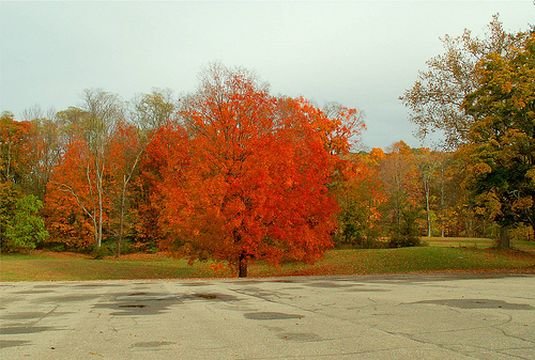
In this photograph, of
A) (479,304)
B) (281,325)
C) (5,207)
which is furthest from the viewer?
(5,207)

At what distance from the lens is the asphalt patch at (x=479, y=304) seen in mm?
10906

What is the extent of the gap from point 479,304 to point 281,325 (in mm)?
5064

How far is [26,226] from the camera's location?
168ft

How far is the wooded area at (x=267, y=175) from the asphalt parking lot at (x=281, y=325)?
10.4 meters

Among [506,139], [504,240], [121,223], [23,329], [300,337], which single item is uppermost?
[506,139]

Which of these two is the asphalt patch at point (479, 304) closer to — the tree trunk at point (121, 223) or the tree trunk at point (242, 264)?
the tree trunk at point (242, 264)

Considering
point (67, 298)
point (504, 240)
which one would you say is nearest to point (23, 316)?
point (67, 298)

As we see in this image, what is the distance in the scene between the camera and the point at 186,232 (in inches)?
1020

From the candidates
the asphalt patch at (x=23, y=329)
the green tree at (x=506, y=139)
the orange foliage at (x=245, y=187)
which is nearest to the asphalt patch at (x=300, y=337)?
the asphalt patch at (x=23, y=329)

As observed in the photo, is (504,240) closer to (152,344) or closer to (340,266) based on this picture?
(340,266)

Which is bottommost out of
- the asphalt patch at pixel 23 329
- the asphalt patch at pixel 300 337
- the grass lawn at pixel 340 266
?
the grass lawn at pixel 340 266

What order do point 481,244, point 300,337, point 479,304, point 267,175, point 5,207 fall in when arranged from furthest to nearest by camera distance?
point 5,207 < point 481,244 < point 267,175 < point 479,304 < point 300,337

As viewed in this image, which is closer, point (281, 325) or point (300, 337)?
point (300, 337)

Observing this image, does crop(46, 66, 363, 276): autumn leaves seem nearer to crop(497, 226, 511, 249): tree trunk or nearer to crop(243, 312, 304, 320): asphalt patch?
crop(243, 312, 304, 320): asphalt patch
